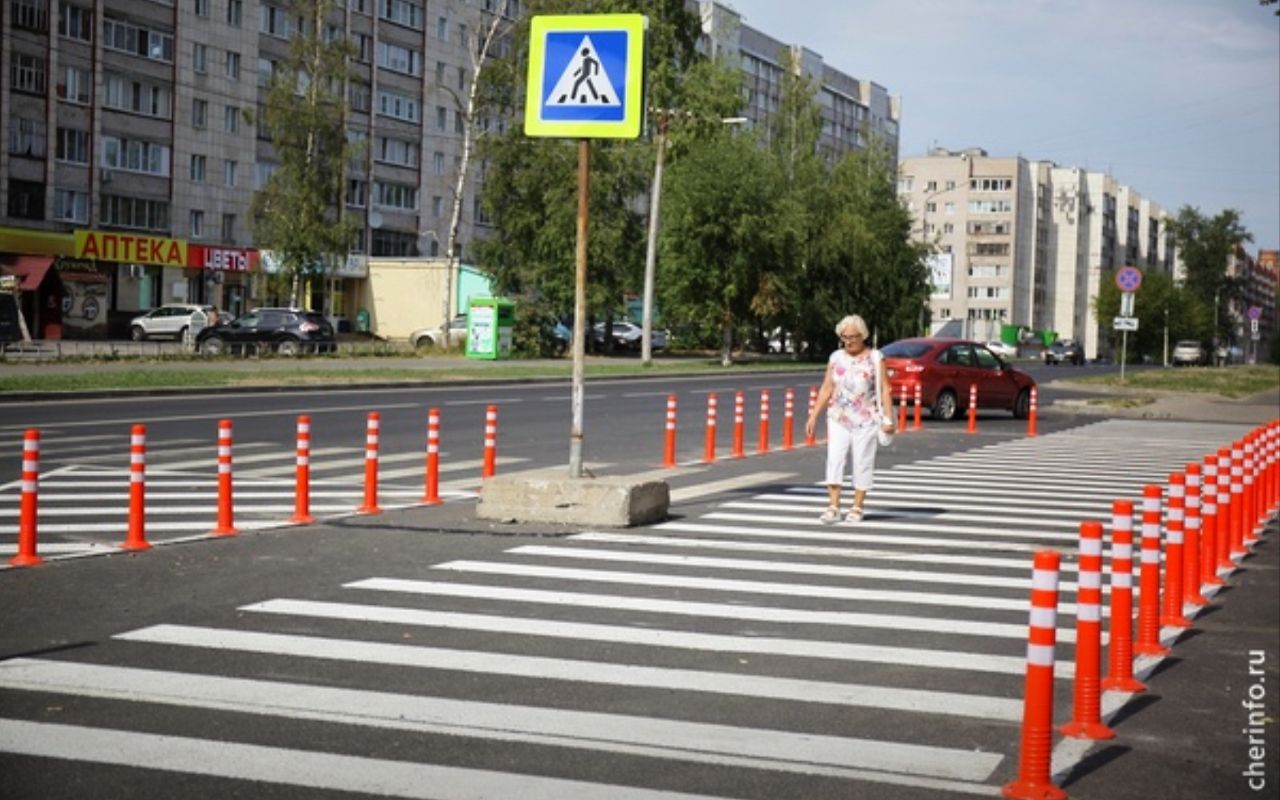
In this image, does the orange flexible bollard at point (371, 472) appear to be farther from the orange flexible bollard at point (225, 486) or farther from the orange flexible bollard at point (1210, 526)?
the orange flexible bollard at point (1210, 526)

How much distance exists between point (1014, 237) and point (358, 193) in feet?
323

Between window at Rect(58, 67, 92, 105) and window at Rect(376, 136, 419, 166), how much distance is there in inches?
848

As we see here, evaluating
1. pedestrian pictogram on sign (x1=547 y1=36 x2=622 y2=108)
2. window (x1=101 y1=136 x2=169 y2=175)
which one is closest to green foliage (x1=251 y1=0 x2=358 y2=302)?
window (x1=101 y1=136 x2=169 y2=175)

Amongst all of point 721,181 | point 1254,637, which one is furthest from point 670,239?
point 1254,637

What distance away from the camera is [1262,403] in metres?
47.5

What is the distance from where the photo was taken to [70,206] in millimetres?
64812

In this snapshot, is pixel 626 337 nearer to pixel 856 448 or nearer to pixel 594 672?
pixel 856 448

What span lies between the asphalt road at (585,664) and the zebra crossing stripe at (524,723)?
20mm

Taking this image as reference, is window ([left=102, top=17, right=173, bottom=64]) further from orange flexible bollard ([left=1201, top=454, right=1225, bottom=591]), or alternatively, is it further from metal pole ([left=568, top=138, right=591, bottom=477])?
orange flexible bollard ([left=1201, top=454, right=1225, bottom=591])

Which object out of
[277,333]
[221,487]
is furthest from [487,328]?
[221,487]

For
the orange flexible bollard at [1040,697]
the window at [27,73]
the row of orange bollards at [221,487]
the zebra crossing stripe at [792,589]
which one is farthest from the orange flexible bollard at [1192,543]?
the window at [27,73]

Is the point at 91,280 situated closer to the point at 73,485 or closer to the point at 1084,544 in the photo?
the point at 73,485

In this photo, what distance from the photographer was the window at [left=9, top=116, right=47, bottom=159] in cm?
6138

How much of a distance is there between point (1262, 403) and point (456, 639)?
43275 mm
